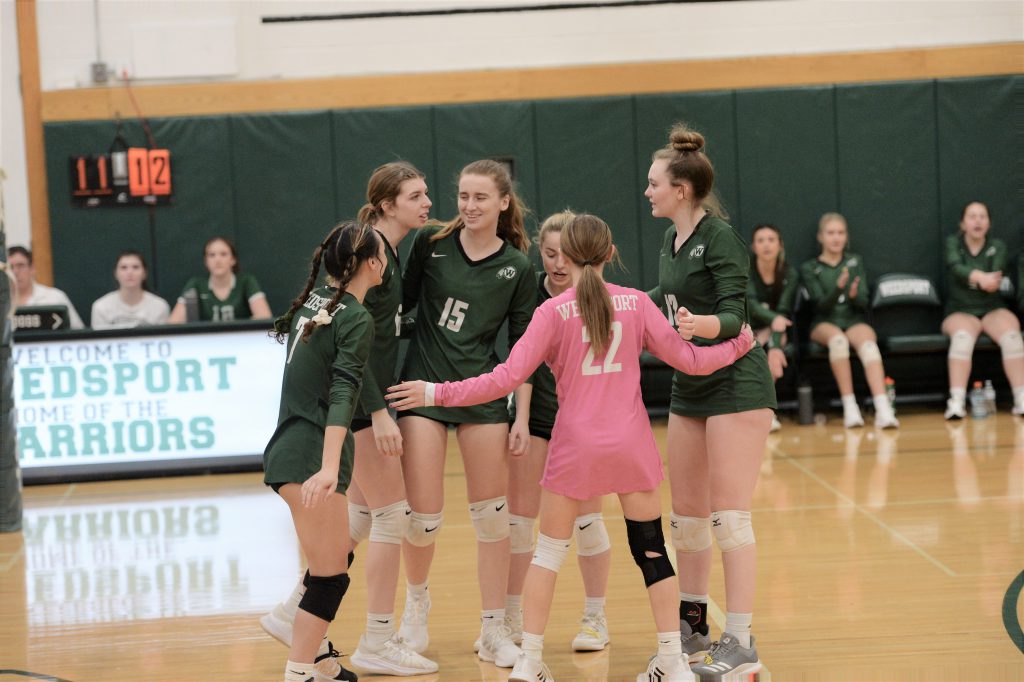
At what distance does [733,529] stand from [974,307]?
20.9ft

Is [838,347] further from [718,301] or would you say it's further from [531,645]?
[531,645]

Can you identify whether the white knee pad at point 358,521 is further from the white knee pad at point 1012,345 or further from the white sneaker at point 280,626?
the white knee pad at point 1012,345

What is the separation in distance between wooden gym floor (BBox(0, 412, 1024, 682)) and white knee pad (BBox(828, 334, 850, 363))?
1.43 meters

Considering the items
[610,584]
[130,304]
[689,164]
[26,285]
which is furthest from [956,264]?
[26,285]

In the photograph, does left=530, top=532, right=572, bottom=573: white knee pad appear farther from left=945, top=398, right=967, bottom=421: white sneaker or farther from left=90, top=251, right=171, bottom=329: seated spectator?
left=945, top=398, right=967, bottom=421: white sneaker

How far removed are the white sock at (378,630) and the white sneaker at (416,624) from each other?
182mm

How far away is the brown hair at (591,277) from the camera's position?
364 cm

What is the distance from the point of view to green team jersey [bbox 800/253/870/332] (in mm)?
9344

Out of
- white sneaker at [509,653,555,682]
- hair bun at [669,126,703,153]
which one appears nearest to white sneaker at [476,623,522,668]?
white sneaker at [509,653,555,682]

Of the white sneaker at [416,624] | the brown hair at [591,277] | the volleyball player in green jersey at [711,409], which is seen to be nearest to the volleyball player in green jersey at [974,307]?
the volleyball player in green jersey at [711,409]

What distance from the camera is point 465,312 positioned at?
165 inches

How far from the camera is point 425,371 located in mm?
4195

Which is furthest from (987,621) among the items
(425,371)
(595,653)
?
(425,371)

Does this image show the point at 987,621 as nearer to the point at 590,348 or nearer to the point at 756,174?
the point at 590,348
